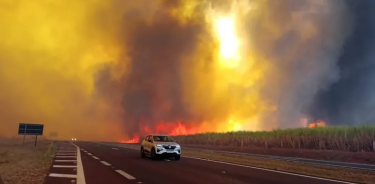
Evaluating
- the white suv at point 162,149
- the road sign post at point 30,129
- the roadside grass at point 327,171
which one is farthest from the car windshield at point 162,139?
the road sign post at point 30,129

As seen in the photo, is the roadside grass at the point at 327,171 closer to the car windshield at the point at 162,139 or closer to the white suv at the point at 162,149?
the white suv at the point at 162,149

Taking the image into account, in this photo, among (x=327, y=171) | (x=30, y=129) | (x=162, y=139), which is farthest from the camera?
(x=30, y=129)

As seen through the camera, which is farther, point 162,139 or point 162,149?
point 162,139

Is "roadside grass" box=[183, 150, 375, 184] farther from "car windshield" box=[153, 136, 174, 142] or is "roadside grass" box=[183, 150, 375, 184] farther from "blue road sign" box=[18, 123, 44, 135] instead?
"blue road sign" box=[18, 123, 44, 135]

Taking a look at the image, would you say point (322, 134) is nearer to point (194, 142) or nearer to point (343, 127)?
point (343, 127)

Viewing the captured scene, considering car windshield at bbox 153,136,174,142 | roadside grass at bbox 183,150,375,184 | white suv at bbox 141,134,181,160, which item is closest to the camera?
roadside grass at bbox 183,150,375,184

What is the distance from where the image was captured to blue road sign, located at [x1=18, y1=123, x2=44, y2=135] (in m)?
52.4

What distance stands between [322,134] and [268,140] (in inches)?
327

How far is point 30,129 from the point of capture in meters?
53.0

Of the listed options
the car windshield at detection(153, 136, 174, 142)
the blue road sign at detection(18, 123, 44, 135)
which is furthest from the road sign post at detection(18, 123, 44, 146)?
the car windshield at detection(153, 136, 174, 142)

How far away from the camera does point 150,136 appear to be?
24328mm

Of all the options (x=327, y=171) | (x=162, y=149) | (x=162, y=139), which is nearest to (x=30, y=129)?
(x=162, y=139)

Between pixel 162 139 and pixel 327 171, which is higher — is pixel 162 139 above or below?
above

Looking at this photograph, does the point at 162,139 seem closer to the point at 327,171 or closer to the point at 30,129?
the point at 327,171
